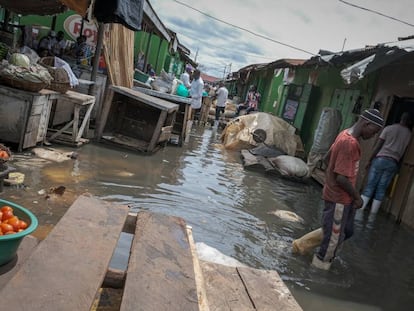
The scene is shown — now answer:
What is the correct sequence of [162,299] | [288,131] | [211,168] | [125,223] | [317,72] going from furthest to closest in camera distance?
[317,72] → [288,131] → [211,168] → [125,223] → [162,299]

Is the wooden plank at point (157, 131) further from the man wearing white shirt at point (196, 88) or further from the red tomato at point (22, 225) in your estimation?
the red tomato at point (22, 225)

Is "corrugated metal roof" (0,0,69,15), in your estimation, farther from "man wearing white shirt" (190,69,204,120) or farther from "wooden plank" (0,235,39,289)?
"wooden plank" (0,235,39,289)

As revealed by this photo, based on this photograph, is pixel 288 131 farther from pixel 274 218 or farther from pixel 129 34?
pixel 274 218

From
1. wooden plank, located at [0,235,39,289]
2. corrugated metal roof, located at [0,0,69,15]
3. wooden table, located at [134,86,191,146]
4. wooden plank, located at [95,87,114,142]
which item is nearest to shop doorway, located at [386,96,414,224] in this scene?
wooden table, located at [134,86,191,146]

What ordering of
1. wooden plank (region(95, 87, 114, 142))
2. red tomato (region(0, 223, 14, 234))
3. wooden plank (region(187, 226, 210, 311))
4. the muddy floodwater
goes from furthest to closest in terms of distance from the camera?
wooden plank (region(95, 87, 114, 142)) → the muddy floodwater → red tomato (region(0, 223, 14, 234)) → wooden plank (region(187, 226, 210, 311))

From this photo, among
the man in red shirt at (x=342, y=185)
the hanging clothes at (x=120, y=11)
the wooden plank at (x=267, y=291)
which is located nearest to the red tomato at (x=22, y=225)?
the wooden plank at (x=267, y=291)

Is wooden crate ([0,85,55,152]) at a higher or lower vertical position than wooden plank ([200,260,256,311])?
higher

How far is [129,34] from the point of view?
10.9m

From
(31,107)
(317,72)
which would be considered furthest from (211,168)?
(317,72)

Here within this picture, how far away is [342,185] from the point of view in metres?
4.10

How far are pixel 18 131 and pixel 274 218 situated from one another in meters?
4.11

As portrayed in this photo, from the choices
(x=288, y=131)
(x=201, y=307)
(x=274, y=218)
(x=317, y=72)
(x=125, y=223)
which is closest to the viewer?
(x=201, y=307)

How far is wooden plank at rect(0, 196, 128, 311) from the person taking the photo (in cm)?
136

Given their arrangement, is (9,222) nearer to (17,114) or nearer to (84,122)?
(17,114)
